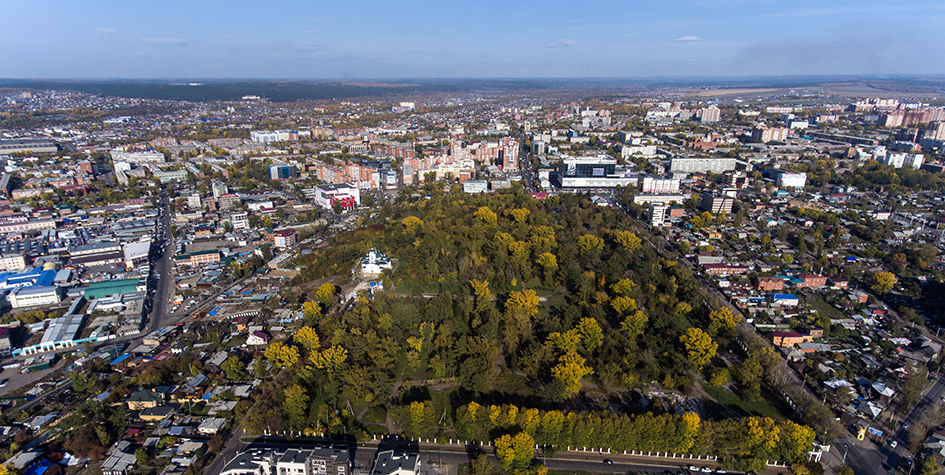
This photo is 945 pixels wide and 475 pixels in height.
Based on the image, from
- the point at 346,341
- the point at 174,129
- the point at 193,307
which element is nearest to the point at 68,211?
the point at 193,307

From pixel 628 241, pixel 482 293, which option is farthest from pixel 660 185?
pixel 482 293

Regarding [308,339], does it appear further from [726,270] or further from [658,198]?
[658,198]

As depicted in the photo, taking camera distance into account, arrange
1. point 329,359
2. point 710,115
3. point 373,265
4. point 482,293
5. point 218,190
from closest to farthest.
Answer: point 329,359 < point 482,293 < point 373,265 < point 218,190 < point 710,115

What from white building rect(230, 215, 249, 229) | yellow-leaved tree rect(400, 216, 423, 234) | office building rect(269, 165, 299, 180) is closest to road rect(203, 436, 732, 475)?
yellow-leaved tree rect(400, 216, 423, 234)

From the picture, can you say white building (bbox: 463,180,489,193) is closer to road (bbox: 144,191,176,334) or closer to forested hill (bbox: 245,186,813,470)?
forested hill (bbox: 245,186,813,470)

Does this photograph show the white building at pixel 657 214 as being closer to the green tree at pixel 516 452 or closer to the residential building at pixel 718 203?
the residential building at pixel 718 203

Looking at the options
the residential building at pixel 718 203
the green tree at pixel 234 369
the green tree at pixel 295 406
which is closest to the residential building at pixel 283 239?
the green tree at pixel 234 369

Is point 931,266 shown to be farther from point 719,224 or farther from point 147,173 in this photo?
point 147,173
